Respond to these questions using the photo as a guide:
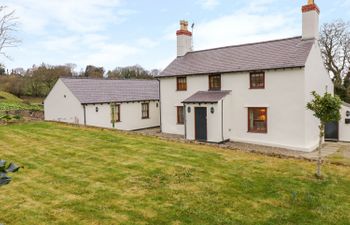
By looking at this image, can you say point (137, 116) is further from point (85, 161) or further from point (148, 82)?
point (85, 161)

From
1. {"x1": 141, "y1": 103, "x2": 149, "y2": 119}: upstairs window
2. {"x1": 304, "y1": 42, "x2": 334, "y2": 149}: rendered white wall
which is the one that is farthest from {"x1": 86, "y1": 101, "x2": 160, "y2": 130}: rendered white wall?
{"x1": 304, "y1": 42, "x2": 334, "y2": 149}: rendered white wall

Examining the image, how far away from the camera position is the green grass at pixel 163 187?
7461 millimetres

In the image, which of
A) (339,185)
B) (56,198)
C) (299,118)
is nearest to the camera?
(56,198)

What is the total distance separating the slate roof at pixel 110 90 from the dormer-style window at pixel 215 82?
9.27 m

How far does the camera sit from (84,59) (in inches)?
3447

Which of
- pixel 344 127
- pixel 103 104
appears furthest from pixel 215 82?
pixel 344 127

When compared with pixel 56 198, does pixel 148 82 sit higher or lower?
higher

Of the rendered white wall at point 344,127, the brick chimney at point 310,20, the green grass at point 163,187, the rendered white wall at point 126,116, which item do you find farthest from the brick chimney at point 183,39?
the green grass at point 163,187

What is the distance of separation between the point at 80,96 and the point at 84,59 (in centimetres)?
6670

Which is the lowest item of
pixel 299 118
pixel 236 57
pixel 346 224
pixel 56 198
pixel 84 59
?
pixel 346 224

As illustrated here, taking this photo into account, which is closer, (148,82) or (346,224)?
(346,224)

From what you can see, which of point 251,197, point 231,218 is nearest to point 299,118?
point 251,197

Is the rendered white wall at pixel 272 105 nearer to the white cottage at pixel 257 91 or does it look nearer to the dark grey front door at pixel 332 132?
the white cottage at pixel 257 91

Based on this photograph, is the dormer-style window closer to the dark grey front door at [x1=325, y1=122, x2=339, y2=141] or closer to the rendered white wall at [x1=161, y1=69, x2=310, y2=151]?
the rendered white wall at [x1=161, y1=69, x2=310, y2=151]
